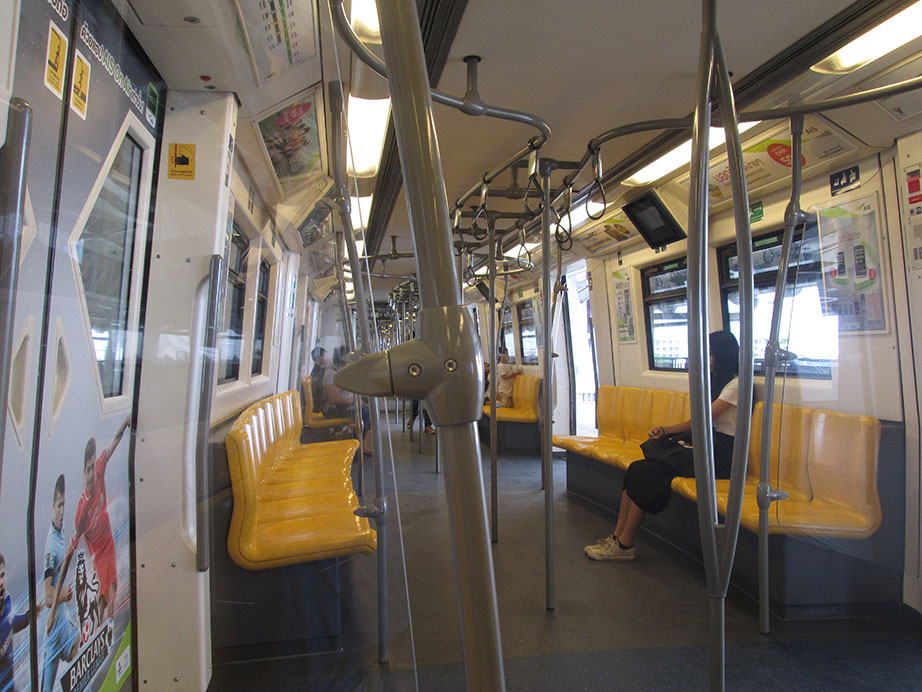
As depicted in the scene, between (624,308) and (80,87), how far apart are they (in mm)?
5107

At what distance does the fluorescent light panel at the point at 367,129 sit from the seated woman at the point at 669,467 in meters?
2.23

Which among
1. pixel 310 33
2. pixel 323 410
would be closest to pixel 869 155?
pixel 310 33

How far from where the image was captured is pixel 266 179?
2.71ft

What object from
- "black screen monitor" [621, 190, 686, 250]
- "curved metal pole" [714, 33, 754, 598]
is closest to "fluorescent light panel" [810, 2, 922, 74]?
"curved metal pole" [714, 33, 754, 598]

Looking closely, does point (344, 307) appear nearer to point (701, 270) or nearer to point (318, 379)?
point (318, 379)

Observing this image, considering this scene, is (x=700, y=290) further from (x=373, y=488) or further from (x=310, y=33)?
(x=310, y=33)

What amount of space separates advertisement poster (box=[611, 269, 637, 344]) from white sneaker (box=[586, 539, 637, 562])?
2.25 metres

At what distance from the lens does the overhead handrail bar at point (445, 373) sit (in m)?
0.42

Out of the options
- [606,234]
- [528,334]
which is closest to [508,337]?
[528,334]

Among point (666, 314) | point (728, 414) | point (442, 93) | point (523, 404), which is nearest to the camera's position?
point (442, 93)

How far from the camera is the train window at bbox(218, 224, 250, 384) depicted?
75 cm

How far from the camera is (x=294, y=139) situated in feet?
3.24

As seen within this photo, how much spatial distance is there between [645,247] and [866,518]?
2.99 meters

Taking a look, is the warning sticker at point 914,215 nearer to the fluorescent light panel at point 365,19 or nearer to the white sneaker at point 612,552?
the white sneaker at point 612,552
